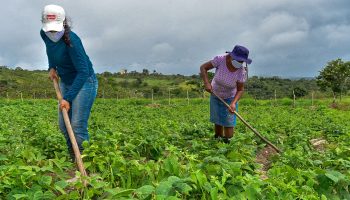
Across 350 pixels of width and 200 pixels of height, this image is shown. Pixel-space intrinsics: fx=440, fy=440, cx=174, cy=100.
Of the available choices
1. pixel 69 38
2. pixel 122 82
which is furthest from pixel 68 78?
pixel 122 82

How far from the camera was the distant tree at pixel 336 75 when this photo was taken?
111ft

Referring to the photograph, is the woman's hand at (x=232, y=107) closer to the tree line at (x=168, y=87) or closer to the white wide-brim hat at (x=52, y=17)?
the white wide-brim hat at (x=52, y=17)

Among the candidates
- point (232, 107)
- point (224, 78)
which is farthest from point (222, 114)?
point (224, 78)

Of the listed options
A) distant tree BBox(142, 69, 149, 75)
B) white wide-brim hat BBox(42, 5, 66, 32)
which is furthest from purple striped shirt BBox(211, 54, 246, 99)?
distant tree BBox(142, 69, 149, 75)

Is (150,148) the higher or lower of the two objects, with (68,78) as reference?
lower

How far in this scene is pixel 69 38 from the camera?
14.8 feet

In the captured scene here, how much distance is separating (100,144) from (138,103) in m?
27.5

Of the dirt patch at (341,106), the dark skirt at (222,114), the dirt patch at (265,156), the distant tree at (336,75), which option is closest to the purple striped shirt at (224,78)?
the dark skirt at (222,114)

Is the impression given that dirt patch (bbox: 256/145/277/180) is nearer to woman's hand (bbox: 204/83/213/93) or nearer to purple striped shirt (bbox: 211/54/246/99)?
purple striped shirt (bbox: 211/54/246/99)

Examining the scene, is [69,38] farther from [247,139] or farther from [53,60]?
[247,139]

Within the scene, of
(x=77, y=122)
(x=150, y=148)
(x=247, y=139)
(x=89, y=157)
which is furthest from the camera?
(x=247, y=139)

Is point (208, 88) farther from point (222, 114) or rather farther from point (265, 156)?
point (265, 156)

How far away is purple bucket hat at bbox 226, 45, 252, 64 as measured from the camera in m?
6.30

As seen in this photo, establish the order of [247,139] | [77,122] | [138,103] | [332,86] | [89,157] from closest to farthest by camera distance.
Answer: [89,157]
[77,122]
[247,139]
[138,103]
[332,86]
